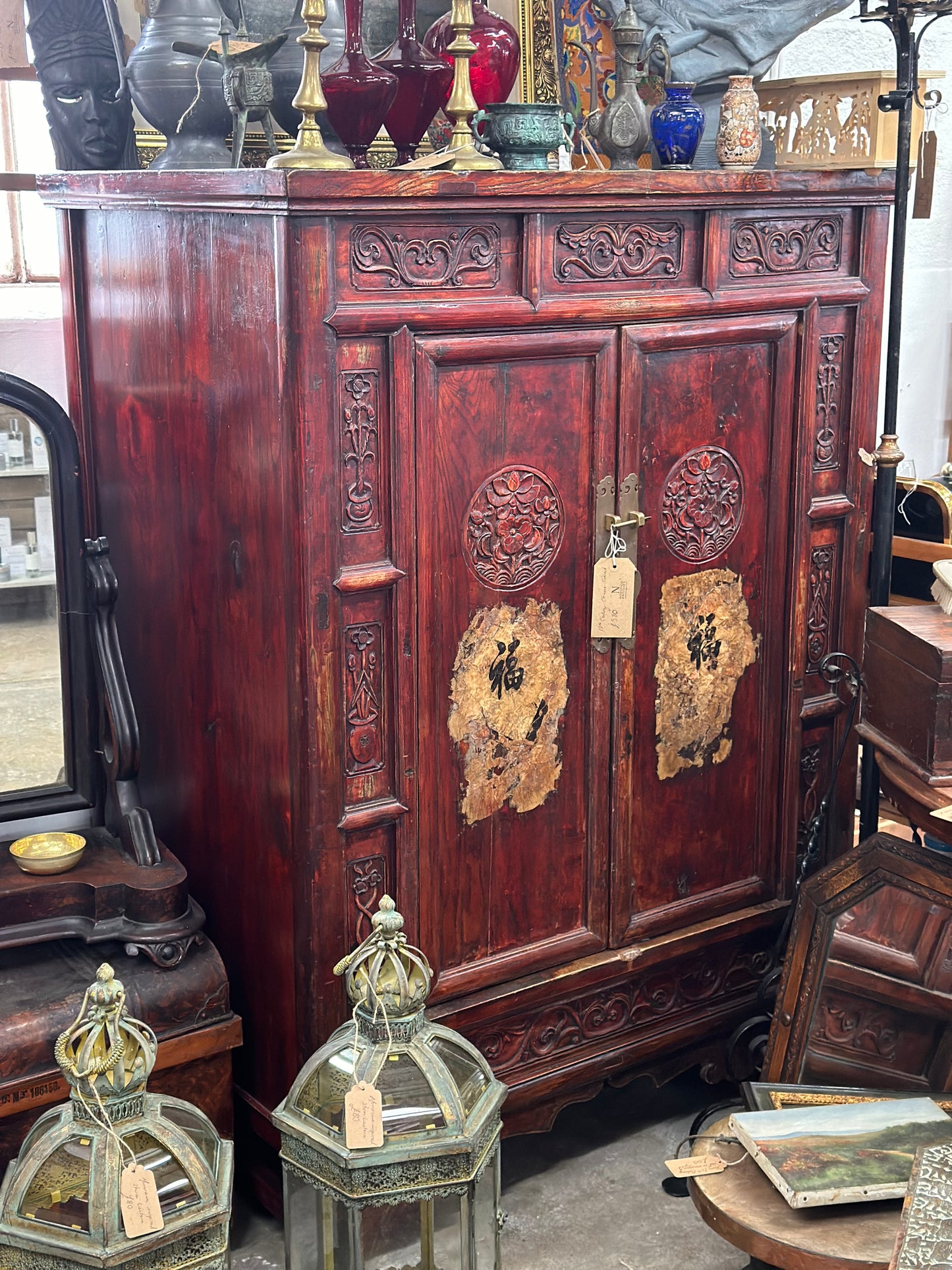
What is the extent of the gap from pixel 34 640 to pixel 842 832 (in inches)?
71.0

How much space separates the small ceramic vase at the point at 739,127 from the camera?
2830 millimetres

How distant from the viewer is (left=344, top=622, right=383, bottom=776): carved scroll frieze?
2.46m

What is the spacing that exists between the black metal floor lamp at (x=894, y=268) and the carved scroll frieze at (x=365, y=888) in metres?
1.10

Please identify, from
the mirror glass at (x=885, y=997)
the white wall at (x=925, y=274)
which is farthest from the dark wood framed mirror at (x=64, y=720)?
the white wall at (x=925, y=274)

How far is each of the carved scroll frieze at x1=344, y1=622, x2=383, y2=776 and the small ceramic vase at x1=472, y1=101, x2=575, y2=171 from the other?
85cm

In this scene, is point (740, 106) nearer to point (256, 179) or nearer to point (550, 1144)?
point (256, 179)

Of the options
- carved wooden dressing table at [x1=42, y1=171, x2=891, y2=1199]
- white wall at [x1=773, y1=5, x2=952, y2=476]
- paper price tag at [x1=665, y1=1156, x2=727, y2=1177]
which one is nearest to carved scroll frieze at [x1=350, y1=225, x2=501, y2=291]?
carved wooden dressing table at [x1=42, y1=171, x2=891, y2=1199]

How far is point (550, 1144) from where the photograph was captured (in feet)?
10.2

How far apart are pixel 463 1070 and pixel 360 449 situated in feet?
→ 3.27

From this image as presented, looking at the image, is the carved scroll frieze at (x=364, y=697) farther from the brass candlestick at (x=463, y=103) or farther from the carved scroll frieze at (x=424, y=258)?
the brass candlestick at (x=463, y=103)

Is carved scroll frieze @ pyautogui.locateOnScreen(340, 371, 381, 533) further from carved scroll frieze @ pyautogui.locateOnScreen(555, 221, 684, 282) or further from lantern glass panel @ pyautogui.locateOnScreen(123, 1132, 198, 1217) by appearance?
lantern glass panel @ pyautogui.locateOnScreen(123, 1132, 198, 1217)

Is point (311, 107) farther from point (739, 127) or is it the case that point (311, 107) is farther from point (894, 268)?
point (894, 268)

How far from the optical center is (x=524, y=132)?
2510 millimetres

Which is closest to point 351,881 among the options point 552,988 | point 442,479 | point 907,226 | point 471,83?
point 552,988
